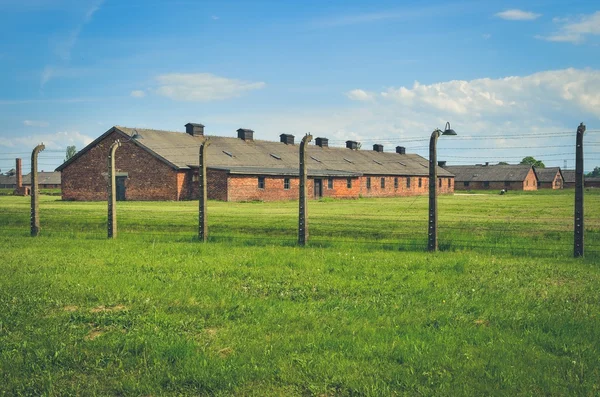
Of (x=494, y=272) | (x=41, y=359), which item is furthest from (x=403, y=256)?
(x=41, y=359)

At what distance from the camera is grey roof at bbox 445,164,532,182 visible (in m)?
99.5

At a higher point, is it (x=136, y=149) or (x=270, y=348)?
(x=136, y=149)

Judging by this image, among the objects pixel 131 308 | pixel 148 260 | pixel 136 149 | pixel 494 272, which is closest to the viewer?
pixel 131 308

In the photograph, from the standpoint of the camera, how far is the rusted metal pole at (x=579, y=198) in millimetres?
11289

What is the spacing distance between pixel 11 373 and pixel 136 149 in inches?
1690

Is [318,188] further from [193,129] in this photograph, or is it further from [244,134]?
[193,129]

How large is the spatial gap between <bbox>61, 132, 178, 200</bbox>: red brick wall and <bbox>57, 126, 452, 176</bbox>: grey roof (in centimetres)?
71

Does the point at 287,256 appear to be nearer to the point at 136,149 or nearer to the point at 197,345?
the point at 197,345

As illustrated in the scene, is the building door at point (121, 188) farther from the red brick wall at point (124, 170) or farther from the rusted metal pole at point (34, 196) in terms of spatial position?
the rusted metal pole at point (34, 196)

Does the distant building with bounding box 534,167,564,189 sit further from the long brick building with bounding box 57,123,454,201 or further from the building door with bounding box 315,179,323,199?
→ the building door with bounding box 315,179,323,199

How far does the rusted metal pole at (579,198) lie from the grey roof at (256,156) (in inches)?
1262

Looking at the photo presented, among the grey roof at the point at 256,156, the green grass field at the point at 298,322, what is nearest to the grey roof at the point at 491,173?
the grey roof at the point at 256,156

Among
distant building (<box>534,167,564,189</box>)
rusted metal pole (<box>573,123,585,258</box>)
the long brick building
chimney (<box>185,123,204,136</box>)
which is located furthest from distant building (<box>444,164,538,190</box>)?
rusted metal pole (<box>573,123,585,258</box>)

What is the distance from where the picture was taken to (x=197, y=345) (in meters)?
5.63
